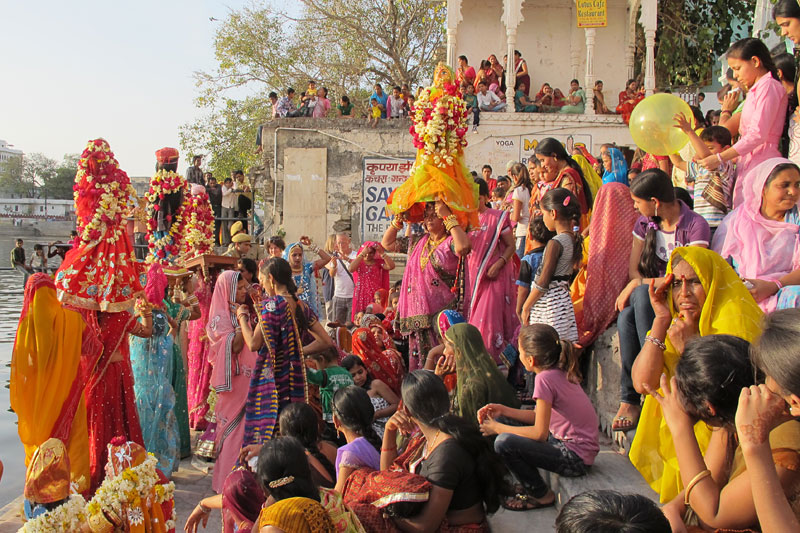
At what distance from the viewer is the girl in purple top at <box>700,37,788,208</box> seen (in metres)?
4.71

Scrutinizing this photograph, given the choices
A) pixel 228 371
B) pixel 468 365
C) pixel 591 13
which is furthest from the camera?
pixel 591 13

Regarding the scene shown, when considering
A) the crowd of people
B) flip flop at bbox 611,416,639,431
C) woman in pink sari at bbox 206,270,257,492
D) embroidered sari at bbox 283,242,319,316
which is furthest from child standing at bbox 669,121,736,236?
embroidered sari at bbox 283,242,319,316

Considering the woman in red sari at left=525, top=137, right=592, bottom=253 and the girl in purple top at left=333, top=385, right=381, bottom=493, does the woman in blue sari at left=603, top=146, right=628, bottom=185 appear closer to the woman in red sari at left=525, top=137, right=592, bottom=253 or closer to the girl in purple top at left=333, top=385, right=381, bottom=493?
the woman in red sari at left=525, top=137, right=592, bottom=253

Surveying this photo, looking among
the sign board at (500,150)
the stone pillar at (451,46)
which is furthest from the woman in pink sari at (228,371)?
the stone pillar at (451,46)

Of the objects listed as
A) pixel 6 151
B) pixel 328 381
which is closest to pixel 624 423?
pixel 328 381

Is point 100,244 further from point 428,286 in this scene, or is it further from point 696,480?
point 696,480

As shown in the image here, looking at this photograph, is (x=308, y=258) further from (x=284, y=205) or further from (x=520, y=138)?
(x=520, y=138)

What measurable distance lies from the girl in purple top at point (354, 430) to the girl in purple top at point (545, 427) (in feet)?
1.97

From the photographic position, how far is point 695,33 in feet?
51.4

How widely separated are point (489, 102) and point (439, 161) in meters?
10.6

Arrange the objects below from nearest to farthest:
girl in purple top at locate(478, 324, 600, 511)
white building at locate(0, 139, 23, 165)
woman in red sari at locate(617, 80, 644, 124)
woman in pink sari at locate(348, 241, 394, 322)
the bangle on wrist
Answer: the bangle on wrist < girl in purple top at locate(478, 324, 600, 511) < woman in pink sari at locate(348, 241, 394, 322) < woman in red sari at locate(617, 80, 644, 124) < white building at locate(0, 139, 23, 165)

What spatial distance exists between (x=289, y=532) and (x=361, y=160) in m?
13.2

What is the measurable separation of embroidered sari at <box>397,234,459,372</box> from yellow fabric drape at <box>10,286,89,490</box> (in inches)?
91.4

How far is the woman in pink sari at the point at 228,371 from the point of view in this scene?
509 centimetres
